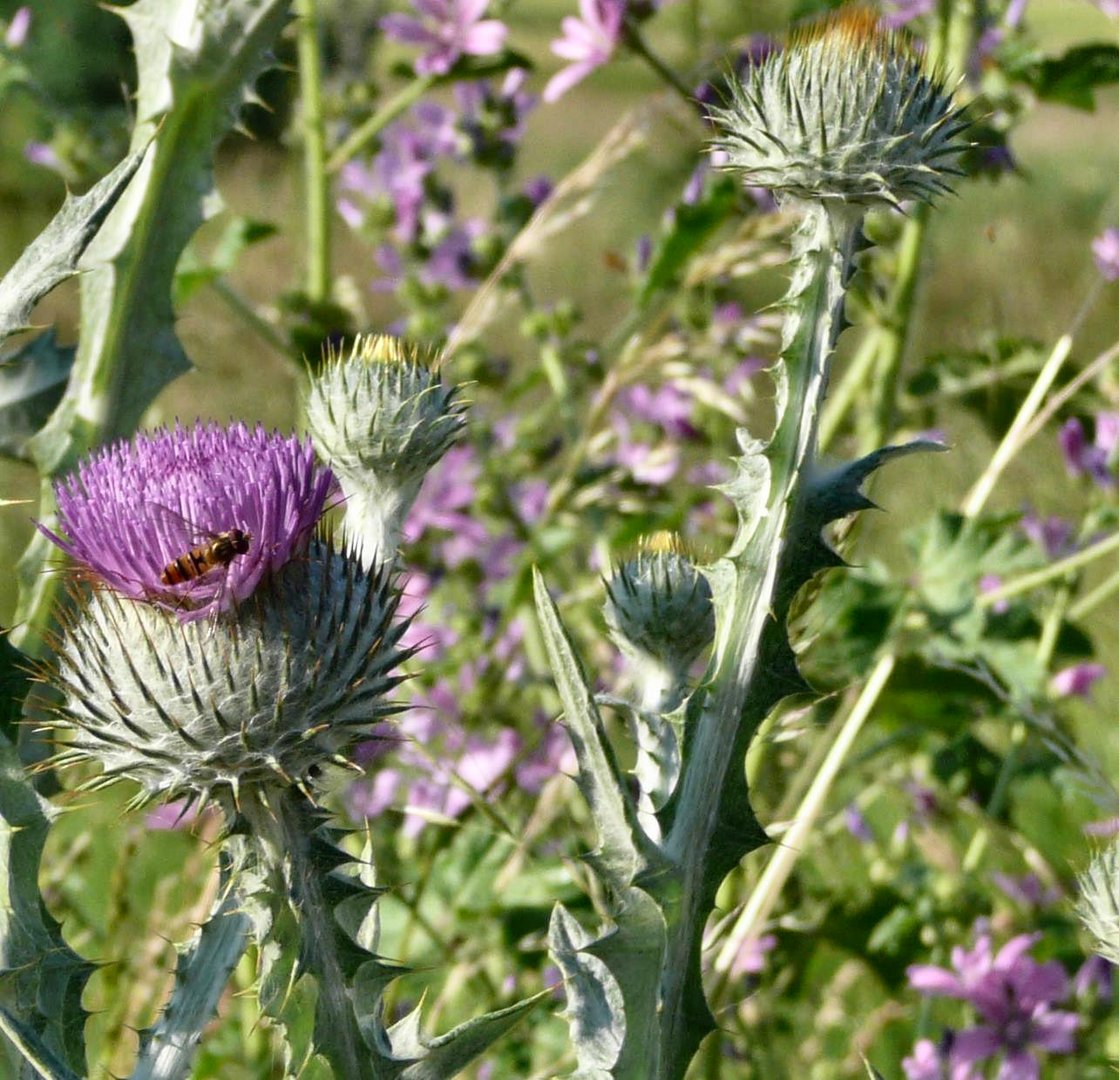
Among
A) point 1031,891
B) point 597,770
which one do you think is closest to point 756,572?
point 597,770

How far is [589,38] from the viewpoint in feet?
11.0

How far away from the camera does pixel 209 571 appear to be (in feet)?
4.68

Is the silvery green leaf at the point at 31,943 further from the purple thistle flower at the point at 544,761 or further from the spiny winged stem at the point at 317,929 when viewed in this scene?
the purple thistle flower at the point at 544,761

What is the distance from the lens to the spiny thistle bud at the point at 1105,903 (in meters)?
1.48

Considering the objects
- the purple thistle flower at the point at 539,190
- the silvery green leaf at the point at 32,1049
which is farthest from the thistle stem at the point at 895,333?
the silvery green leaf at the point at 32,1049

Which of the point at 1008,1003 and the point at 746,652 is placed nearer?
the point at 746,652

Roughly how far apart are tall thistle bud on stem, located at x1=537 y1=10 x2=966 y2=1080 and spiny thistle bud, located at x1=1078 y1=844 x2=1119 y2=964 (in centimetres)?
34

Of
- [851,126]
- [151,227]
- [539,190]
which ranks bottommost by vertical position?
[539,190]

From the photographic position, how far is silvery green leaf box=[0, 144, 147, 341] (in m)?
1.50

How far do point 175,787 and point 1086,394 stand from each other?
261 cm

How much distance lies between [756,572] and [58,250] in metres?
0.79

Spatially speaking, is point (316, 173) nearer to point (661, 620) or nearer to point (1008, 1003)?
point (661, 620)

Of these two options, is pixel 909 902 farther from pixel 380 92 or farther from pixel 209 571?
pixel 380 92

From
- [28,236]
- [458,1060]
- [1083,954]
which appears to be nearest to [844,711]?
[1083,954]
